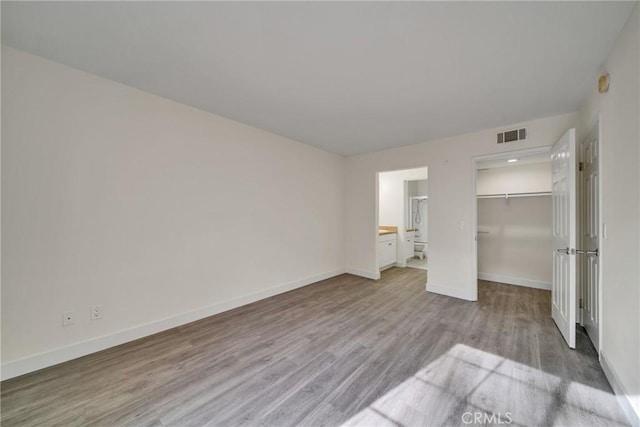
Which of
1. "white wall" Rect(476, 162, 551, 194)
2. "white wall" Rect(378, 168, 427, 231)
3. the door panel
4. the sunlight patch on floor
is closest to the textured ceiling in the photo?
the door panel

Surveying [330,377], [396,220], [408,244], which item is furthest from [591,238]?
[408,244]

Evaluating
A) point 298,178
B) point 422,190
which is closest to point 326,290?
point 298,178

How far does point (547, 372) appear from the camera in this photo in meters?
1.91

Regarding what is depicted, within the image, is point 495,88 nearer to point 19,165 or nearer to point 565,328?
point 565,328

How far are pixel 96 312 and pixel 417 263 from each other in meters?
5.99

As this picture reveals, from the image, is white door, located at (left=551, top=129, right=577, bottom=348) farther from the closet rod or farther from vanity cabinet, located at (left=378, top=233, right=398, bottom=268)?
vanity cabinet, located at (left=378, top=233, right=398, bottom=268)

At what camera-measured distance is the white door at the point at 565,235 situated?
7.25 ft

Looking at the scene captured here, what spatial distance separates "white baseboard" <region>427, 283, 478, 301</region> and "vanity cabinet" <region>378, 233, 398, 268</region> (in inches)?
50.1

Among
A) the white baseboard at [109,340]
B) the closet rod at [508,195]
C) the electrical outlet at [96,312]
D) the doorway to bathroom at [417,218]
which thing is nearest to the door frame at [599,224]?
the closet rod at [508,195]

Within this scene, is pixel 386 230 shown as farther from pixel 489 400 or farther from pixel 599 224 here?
pixel 489 400

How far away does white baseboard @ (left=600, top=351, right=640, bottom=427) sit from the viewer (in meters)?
1.39

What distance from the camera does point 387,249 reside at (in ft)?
17.7

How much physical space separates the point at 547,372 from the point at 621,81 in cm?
224

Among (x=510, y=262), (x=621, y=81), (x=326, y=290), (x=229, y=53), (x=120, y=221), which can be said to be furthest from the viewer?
(x=510, y=262)
